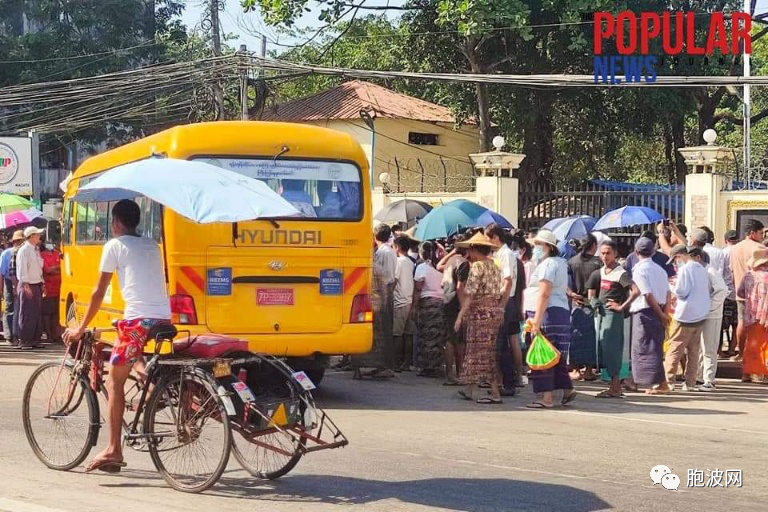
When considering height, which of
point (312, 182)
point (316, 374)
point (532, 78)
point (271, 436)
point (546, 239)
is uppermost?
point (532, 78)

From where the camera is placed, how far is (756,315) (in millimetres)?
13711

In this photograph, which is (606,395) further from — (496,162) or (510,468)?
(496,162)

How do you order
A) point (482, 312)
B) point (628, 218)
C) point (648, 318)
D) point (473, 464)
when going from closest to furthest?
point (473, 464) → point (482, 312) → point (648, 318) → point (628, 218)

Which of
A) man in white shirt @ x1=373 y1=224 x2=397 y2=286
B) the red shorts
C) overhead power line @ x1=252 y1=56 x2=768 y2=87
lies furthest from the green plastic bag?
overhead power line @ x1=252 y1=56 x2=768 y2=87

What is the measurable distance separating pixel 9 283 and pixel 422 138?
76.0 feet

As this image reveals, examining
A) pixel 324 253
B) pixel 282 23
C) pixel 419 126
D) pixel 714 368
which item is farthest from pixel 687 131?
pixel 324 253

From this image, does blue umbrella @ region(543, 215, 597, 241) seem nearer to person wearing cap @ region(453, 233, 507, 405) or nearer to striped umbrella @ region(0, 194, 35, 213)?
person wearing cap @ region(453, 233, 507, 405)

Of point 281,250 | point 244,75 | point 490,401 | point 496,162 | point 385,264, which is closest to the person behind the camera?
point 281,250

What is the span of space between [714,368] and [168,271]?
672 centimetres

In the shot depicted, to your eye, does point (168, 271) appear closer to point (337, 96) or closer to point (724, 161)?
point (724, 161)

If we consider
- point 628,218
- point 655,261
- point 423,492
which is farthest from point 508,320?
point 628,218

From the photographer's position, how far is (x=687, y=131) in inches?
1784

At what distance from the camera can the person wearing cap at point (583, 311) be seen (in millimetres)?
13086

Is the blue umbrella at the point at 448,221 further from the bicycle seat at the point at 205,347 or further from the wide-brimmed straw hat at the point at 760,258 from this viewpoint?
the bicycle seat at the point at 205,347
